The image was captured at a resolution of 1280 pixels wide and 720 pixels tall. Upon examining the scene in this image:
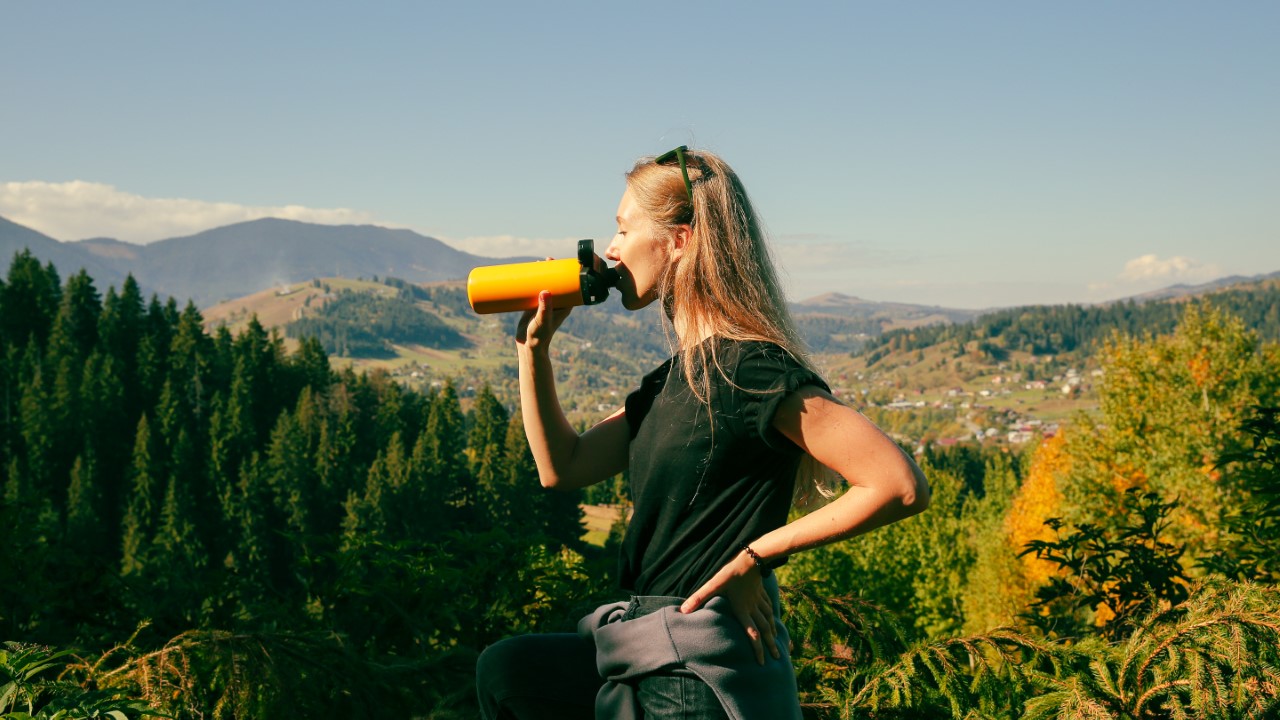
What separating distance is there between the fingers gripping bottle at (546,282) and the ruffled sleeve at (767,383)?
0.51 m

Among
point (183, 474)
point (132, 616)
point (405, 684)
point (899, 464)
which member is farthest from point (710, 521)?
point (183, 474)

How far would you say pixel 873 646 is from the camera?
11.6 ft

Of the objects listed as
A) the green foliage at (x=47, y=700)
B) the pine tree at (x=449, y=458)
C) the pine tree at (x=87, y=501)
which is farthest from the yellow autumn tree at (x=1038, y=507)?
the pine tree at (x=87, y=501)

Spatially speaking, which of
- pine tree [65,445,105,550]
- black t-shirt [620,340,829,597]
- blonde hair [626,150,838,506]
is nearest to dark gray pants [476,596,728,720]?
black t-shirt [620,340,829,597]

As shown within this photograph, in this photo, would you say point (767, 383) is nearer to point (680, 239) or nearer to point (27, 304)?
point (680, 239)

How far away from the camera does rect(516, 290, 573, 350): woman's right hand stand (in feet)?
8.28

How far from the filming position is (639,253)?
2.49 m

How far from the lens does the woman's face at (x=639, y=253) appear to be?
247cm

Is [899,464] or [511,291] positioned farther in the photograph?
[511,291]

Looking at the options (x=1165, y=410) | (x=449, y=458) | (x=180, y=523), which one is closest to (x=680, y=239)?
(x=1165, y=410)

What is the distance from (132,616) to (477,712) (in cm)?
291

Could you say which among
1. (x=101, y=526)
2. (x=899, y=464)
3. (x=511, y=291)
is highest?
(x=511, y=291)

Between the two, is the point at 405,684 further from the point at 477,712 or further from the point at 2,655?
the point at 2,655

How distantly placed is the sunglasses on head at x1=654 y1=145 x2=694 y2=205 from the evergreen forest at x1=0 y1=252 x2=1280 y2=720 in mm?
1903
